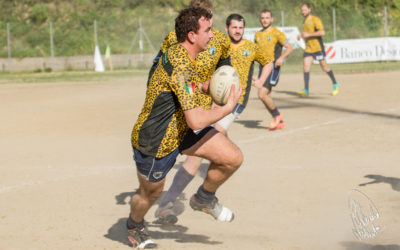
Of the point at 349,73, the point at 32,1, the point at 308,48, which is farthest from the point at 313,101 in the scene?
the point at 32,1

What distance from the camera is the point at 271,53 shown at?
11430 mm

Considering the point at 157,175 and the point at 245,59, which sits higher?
the point at 245,59

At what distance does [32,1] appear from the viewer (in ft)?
135

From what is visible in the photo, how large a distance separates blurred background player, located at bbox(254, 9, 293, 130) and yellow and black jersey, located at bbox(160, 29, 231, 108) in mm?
5029

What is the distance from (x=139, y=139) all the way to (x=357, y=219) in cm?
187

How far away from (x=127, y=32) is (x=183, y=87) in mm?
32579

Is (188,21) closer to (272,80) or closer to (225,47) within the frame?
(225,47)

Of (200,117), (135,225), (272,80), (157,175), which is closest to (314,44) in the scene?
(272,80)

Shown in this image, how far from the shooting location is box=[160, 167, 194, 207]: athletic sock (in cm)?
596

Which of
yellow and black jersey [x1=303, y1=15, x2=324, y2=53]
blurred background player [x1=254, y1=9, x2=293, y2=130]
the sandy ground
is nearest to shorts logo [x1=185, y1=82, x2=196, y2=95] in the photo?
the sandy ground

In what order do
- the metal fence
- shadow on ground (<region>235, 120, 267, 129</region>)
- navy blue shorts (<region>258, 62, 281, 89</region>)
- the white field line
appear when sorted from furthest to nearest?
the metal fence < shadow on ground (<region>235, 120, 267, 129</region>) < navy blue shorts (<region>258, 62, 281, 89</region>) < the white field line

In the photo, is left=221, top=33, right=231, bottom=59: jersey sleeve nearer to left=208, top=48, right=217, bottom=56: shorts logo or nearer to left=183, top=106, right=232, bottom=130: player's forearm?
left=208, top=48, right=217, bottom=56: shorts logo

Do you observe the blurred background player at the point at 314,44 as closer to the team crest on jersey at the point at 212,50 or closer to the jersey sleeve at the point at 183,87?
the team crest on jersey at the point at 212,50

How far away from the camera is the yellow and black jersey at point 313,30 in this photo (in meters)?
16.1
